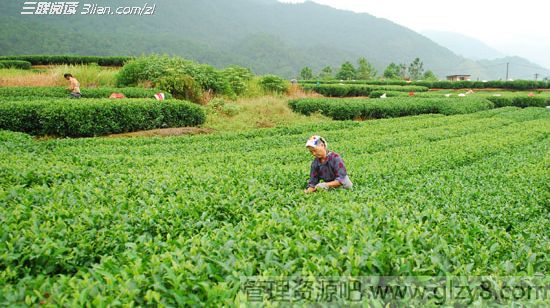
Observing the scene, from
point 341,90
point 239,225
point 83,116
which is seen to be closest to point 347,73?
point 341,90

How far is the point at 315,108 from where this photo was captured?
20281 mm

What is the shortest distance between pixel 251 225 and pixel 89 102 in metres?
10.9

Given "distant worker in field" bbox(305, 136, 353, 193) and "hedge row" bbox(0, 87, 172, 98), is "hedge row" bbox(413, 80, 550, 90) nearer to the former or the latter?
"hedge row" bbox(0, 87, 172, 98)

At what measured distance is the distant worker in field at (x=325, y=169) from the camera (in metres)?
5.83

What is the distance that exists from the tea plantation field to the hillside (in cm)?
2107

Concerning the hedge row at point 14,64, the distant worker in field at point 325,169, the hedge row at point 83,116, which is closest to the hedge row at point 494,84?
the hedge row at point 83,116

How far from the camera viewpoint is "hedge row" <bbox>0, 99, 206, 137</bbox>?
1205 centimetres

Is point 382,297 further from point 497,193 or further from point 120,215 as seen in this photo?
point 497,193

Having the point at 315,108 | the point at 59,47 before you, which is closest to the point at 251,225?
the point at 315,108

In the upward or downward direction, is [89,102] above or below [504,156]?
above

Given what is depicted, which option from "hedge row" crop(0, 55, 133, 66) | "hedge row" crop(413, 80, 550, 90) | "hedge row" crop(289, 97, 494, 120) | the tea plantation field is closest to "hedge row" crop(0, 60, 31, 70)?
"hedge row" crop(0, 55, 133, 66)

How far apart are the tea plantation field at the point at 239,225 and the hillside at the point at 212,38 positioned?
2107cm

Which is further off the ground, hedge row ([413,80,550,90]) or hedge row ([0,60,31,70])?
hedge row ([0,60,31,70])

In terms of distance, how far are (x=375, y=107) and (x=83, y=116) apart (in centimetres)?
1356
